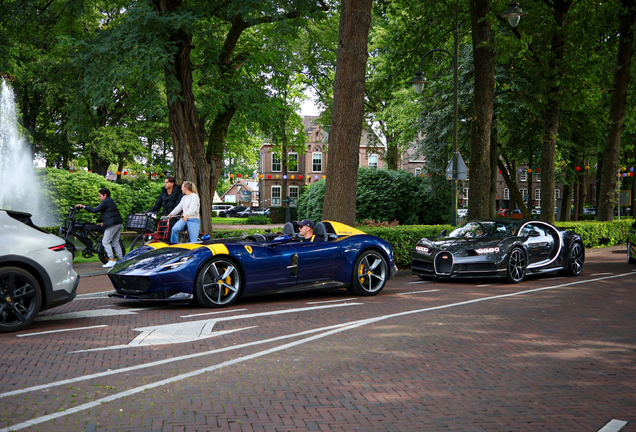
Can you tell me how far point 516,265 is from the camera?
12.4 m

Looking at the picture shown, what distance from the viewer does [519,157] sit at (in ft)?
112

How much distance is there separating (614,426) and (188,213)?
9.72 m

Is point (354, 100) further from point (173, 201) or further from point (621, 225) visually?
point (621, 225)

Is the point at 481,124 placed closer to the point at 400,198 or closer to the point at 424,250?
the point at 424,250

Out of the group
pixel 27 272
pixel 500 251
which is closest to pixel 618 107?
pixel 500 251

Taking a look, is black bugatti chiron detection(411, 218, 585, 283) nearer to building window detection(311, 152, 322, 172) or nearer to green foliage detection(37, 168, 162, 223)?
green foliage detection(37, 168, 162, 223)

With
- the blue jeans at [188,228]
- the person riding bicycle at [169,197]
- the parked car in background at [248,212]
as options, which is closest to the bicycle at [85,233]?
the person riding bicycle at [169,197]

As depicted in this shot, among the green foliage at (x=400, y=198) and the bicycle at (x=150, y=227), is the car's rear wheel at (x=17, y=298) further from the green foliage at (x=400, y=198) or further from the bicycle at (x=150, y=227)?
the green foliage at (x=400, y=198)

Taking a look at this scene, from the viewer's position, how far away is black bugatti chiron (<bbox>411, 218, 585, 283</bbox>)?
12133 millimetres

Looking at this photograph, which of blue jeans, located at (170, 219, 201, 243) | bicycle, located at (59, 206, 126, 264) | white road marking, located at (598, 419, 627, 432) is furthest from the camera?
bicycle, located at (59, 206, 126, 264)

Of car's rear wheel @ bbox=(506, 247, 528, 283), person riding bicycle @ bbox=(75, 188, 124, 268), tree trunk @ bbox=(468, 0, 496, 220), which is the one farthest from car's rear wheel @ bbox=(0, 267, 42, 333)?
tree trunk @ bbox=(468, 0, 496, 220)

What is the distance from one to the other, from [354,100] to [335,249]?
4646mm

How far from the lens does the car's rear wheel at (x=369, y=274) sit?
1016cm

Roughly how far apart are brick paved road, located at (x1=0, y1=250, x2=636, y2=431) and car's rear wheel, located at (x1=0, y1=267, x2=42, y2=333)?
20cm
